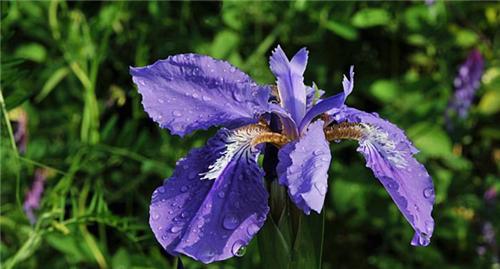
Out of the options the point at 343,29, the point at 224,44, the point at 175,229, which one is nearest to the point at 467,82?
the point at 343,29

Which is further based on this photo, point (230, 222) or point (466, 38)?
point (466, 38)

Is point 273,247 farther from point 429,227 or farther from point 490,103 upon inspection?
point 490,103

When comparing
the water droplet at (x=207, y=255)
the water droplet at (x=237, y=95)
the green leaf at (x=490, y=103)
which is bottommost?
the green leaf at (x=490, y=103)

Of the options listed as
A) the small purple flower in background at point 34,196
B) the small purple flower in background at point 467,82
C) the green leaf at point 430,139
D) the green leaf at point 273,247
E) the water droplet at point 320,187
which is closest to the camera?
the water droplet at point 320,187

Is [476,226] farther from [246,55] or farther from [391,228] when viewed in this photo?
A: [246,55]

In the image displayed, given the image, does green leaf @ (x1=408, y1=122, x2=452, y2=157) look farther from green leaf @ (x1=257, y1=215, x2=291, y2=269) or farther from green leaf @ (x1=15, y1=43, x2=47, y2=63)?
green leaf @ (x1=257, y1=215, x2=291, y2=269)

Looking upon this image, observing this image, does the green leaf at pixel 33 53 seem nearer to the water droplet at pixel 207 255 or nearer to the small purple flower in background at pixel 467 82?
the small purple flower in background at pixel 467 82

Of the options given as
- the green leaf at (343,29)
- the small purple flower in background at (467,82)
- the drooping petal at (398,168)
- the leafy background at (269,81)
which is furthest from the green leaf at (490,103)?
the drooping petal at (398,168)
